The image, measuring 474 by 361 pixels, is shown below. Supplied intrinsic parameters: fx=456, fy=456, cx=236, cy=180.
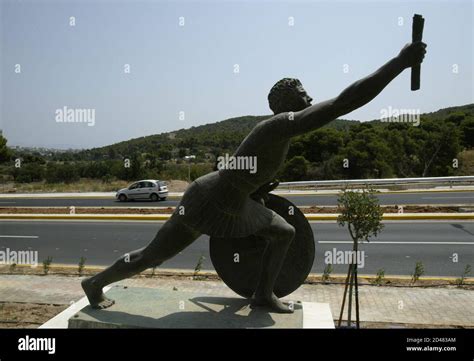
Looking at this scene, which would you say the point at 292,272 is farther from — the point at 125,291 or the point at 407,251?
the point at 407,251

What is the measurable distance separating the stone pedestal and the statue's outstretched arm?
229 centimetres

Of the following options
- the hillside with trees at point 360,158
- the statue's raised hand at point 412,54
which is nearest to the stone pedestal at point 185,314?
the statue's raised hand at point 412,54

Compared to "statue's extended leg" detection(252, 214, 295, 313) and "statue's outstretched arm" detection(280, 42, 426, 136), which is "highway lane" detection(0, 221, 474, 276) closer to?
"statue's extended leg" detection(252, 214, 295, 313)

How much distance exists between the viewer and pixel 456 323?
6672 mm

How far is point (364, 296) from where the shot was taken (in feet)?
26.2

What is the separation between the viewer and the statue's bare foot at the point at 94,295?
17.8ft

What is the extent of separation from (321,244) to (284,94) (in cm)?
770

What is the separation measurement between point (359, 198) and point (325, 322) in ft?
6.69

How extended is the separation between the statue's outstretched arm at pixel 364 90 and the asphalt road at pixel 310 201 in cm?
1387
